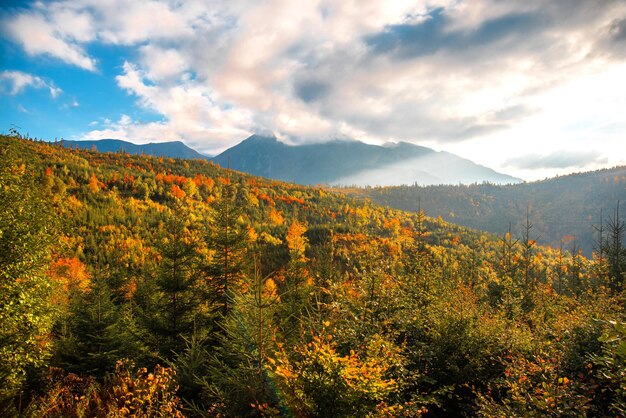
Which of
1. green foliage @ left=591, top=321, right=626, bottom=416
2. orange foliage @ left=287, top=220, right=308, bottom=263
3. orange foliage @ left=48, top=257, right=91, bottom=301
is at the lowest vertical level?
orange foliage @ left=48, top=257, right=91, bottom=301

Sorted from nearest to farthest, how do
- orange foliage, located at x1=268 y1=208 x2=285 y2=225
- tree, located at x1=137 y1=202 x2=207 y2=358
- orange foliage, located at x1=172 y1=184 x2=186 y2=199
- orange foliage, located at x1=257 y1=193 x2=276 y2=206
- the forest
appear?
the forest → tree, located at x1=137 y1=202 x2=207 y2=358 → orange foliage, located at x1=172 y1=184 x2=186 y2=199 → orange foliage, located at x1=268 y1=208 x2=285 y2=225 → orange foliage, located at x1=257 y1=193 x2=276 y2=206

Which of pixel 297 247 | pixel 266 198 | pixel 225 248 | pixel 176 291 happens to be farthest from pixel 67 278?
pixel 266 198

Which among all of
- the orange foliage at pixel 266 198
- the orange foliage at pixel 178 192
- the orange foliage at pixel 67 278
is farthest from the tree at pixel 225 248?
the orange foliage at pixel 266 198

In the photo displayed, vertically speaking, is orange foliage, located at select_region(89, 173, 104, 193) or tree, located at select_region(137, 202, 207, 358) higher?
orange foliage, located at select_region(89, 173, 104, 193)

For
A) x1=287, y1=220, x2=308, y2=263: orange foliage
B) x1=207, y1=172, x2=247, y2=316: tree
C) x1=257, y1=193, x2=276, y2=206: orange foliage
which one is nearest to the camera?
x1=207, y1=172, x2=247, y2=316: tree

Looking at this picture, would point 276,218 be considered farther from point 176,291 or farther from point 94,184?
point 176,291

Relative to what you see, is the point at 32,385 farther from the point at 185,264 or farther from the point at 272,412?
the point at 272,412

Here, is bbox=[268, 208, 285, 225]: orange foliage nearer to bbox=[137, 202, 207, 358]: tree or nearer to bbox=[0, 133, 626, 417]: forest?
bbox=[0, 133, 626, 417]: forest

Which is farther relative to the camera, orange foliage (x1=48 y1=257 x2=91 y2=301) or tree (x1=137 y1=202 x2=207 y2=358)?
orange foliage (x1=48 y1=257 x2=91 y2=301)

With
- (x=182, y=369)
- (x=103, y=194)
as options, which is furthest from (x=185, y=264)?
(x=103, y=194)

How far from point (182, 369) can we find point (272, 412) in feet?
19.1

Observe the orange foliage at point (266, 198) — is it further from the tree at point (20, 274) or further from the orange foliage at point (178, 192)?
the tree at point (20, 274)

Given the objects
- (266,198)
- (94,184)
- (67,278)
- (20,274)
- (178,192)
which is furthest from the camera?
(266,198)

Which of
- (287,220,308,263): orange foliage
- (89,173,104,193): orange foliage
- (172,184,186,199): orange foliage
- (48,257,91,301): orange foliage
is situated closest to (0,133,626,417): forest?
(48,257,91,301): orange foliage
